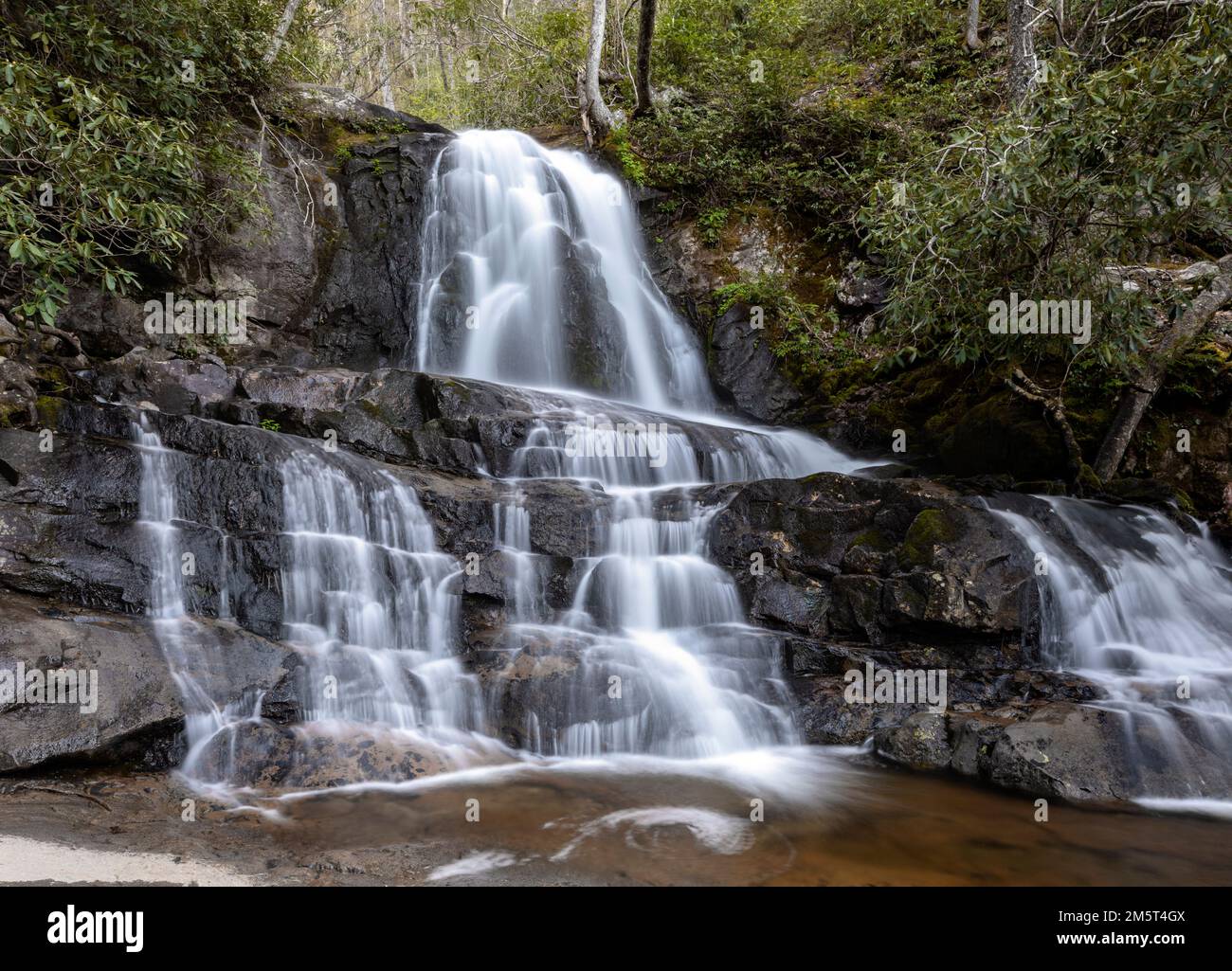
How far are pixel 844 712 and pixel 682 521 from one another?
2618mm

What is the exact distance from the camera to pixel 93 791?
15.1ft

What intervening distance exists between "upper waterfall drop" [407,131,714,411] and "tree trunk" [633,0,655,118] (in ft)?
8.84

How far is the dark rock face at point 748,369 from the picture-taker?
1315 cm

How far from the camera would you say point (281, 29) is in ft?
43.9

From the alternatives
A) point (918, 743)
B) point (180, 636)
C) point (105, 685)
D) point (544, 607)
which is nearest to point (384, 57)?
point (544, 607)

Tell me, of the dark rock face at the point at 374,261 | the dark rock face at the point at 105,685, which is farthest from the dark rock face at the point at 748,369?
the dark rock face at the point at 105,685

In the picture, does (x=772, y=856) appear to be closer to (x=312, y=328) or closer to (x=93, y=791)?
(x=93, y=791)

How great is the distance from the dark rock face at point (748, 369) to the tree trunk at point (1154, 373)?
4.73m

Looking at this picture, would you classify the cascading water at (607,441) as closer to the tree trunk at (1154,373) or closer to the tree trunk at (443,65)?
the tree trunk at (1154,373)

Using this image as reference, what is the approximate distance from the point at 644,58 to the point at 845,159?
459cm

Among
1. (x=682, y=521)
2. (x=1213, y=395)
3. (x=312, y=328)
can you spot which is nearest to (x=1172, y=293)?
(x=1213, y=395)

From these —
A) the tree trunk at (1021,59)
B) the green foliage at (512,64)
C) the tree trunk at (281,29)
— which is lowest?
the tree trunk at (1021,59)

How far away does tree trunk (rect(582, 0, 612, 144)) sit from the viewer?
664 inches

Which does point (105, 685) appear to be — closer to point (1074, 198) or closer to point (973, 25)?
point (1074, 198)
